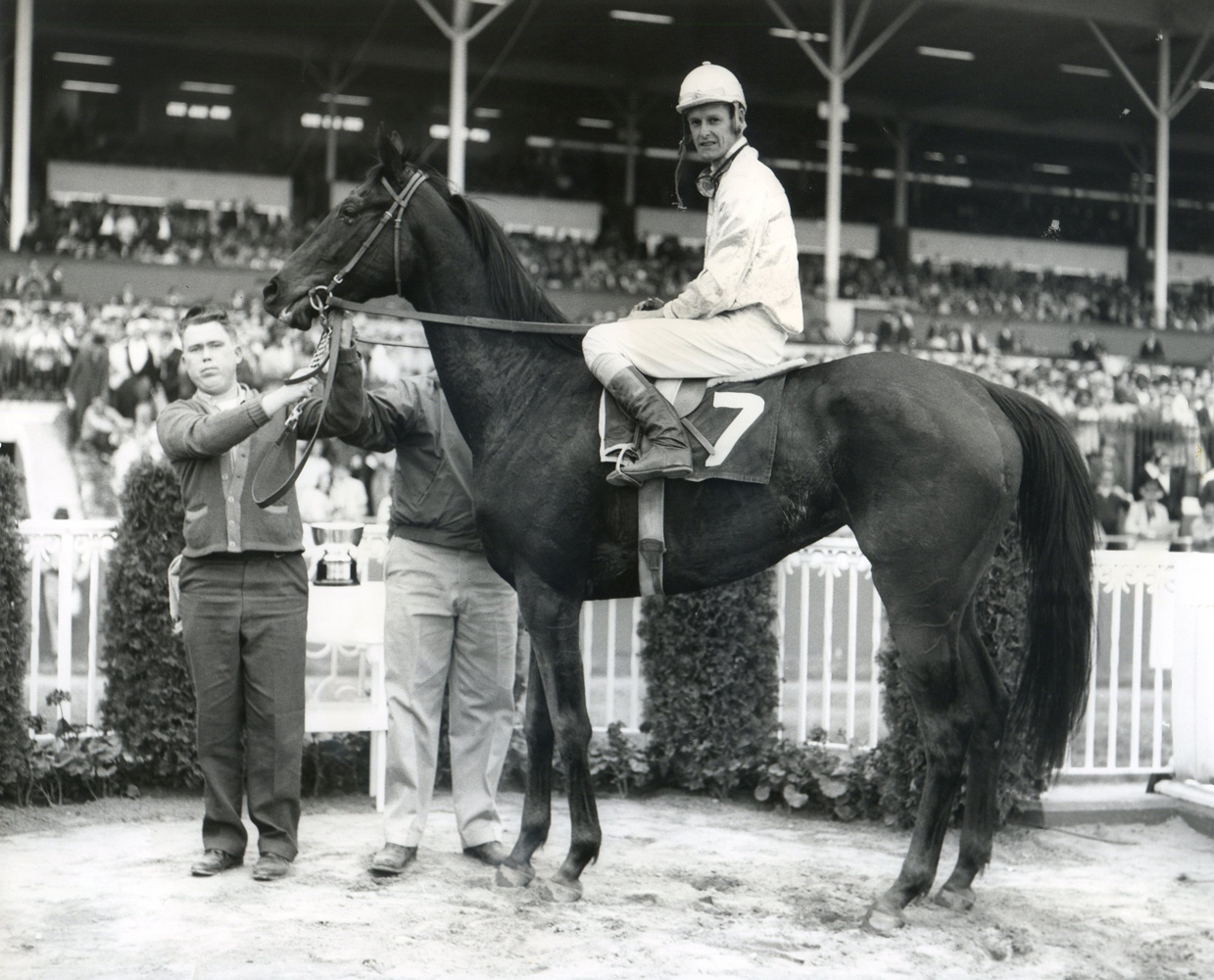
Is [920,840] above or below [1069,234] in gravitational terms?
below

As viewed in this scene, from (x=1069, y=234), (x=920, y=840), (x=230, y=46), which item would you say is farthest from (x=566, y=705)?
(x=1069, y=234)

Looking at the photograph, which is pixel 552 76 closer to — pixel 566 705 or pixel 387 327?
pixel 387 327

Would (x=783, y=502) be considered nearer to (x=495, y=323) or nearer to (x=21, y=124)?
(x=495, y=323)

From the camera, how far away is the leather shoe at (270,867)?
13.1 feet

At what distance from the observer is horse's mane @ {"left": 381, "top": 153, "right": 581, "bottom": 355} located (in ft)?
13.1

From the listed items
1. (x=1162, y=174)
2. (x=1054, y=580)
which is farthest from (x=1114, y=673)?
(x=1162, y=174)

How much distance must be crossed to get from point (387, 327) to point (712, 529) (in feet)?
39.0

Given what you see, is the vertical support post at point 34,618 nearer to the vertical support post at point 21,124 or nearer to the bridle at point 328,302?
the bridle at point 328,302

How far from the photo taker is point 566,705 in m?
3.91

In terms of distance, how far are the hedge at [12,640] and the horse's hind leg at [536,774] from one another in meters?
2.26

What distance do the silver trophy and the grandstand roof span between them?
12.6m

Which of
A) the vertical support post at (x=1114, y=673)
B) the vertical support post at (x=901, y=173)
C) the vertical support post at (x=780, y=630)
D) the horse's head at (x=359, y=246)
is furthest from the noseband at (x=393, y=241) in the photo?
the vertical support post at (x=901, y=173)

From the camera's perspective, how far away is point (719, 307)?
3.81 m

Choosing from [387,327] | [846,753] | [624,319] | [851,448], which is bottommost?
[846,753]
